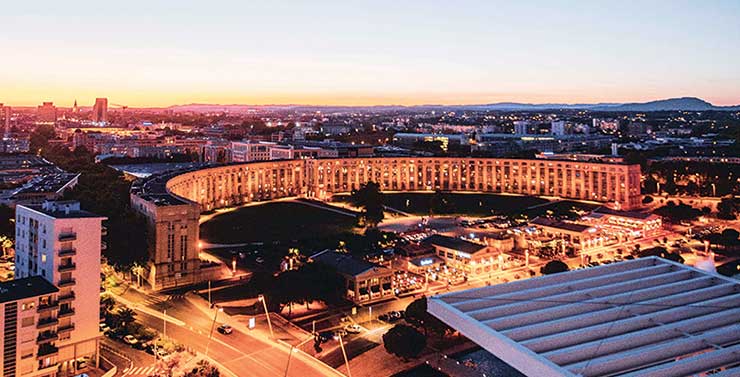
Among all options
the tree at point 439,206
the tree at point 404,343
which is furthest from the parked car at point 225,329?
the tree at point 439,206

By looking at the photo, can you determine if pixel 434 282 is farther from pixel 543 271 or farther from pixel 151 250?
pixel 151 250

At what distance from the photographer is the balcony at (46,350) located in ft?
72.1

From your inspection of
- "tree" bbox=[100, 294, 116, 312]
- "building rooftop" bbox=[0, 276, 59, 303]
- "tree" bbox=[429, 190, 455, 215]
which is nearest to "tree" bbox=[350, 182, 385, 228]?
"tree" bbox=[429, 190, 455, 215]

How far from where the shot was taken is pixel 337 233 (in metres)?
47.4

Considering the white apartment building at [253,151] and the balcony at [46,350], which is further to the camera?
the white apartment building at [253,151]

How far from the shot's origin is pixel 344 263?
109 ft

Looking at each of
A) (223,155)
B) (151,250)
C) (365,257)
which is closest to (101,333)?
(151,250)

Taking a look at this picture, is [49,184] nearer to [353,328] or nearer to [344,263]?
[344,263]

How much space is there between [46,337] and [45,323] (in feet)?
1.88

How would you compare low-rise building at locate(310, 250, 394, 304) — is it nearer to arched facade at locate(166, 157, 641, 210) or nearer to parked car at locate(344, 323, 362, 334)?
parked car at locate(344, 323, 362, 334)

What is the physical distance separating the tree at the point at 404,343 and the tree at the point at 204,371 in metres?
7.23

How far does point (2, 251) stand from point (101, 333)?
20.7 m

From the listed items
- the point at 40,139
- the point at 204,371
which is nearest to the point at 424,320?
the point at 204,371

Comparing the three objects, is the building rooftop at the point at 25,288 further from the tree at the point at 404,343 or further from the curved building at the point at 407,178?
the curved building at the point at 407,178
